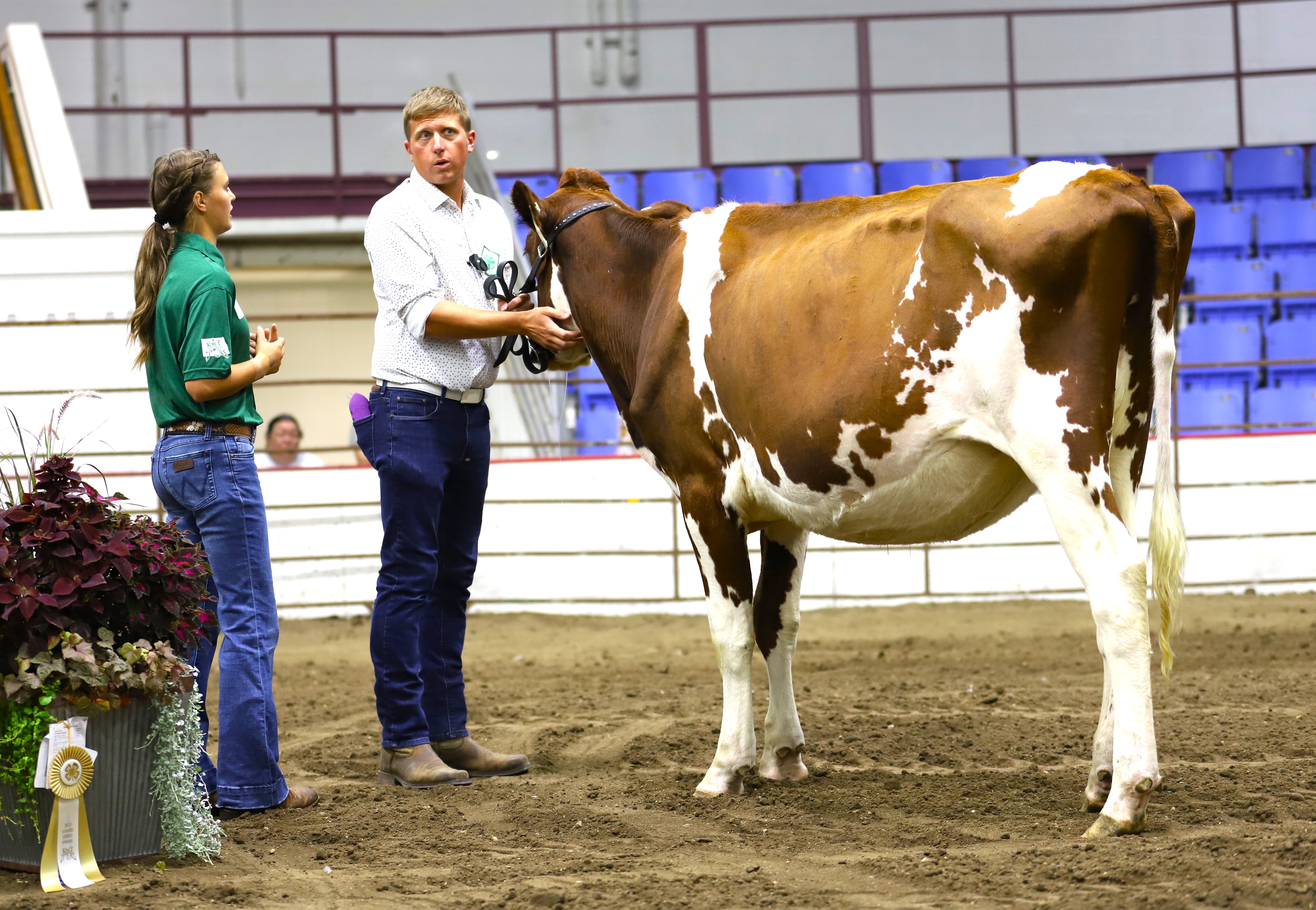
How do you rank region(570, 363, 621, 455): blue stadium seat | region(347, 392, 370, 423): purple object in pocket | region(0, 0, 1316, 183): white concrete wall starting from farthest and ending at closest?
region(0, 0, 1316, 183): white concrete wall
region(570, 363, 621, 455): blue stadium seat
region(347, 392, 370, 423): purple object in pocket

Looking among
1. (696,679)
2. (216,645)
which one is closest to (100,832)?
(216,645)

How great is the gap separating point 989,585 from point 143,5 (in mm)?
10620

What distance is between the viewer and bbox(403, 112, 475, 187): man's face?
376 cm

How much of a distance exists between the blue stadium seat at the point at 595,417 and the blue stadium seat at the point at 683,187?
1.78 m

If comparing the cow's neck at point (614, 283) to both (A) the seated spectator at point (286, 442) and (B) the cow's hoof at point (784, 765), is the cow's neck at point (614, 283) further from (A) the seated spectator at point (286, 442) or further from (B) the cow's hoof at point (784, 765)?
(A) the seated spectator at point (286, 442)

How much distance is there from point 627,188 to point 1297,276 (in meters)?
5.79

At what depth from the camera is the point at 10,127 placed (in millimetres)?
9266

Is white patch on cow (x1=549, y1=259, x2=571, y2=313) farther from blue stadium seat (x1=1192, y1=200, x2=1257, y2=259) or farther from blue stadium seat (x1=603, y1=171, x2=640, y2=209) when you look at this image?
blue stadium seat (x1=1192, y1=200, x2=1257, y2=259)

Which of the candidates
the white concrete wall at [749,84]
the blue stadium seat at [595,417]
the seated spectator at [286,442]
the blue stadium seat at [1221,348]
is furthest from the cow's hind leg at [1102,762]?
the white concrete wall at [749,84]

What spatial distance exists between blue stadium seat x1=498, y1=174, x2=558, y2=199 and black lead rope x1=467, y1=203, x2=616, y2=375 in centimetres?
678

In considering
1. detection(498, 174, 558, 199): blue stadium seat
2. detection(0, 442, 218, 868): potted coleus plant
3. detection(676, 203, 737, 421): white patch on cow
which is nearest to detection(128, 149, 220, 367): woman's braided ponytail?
detection(0, 442, 218, 868): potted coleus plant

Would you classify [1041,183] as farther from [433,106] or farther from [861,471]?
[433,106]

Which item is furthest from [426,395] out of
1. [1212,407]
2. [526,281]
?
[1212,407]

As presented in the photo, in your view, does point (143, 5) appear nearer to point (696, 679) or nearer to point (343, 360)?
point (343, 360)
